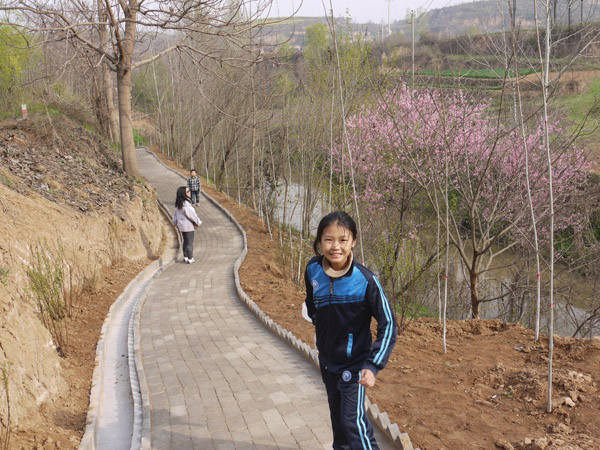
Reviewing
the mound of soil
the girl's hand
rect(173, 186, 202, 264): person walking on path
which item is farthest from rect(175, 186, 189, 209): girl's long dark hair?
the girl's hand

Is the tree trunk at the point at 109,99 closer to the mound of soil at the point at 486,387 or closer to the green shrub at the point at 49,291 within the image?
the green shrub at the point at 49,291

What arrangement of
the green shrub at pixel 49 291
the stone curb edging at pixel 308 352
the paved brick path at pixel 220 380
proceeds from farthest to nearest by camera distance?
1. the green shrub at pixel 49 291
2. the paved brick path at pixel 220 380
3. the stone curb edging at pixel 308 352

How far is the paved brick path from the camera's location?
3.98 metres

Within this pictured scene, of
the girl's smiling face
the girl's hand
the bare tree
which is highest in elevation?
the bare tree

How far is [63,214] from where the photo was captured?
27.6 feet

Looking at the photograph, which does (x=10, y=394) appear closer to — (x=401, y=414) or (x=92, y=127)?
(x=401, y=414)

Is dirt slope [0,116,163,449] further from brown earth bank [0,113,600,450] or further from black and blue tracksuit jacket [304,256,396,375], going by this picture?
black and blue tracksuit jacket [304,256,396,375]

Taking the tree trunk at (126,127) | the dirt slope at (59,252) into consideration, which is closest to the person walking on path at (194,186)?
the tree trunk at (126,127)

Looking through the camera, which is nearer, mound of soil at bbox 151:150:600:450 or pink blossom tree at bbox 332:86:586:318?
A: mound of soil at bbox 151:150:600:450

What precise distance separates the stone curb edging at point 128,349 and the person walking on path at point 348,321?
6.87 ft

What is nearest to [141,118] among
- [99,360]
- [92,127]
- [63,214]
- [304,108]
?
[92,127]

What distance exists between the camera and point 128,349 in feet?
20.3

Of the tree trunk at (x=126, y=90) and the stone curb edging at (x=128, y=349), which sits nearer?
the stone curb edging at (x=128, y=349)

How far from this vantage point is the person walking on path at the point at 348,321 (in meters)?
2.93
